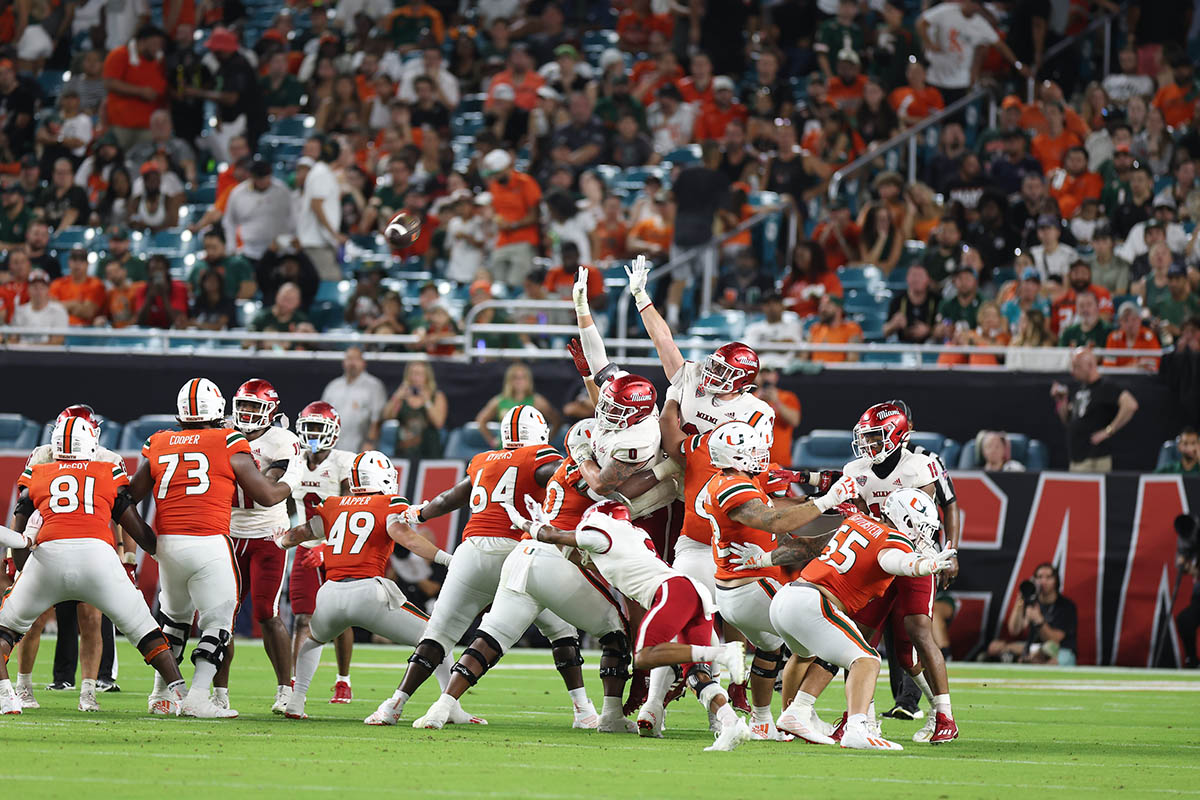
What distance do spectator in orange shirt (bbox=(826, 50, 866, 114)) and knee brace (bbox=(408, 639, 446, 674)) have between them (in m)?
12.7

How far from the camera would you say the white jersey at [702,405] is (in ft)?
35.0

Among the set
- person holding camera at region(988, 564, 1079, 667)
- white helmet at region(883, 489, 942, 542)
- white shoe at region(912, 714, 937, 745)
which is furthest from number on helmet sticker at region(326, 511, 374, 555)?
person holding camera at region(988, 564, 1079, 667)

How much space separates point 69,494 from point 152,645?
95 centimetres

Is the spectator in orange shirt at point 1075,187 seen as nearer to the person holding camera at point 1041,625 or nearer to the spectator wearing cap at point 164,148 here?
the person holding camera at point 1041,625

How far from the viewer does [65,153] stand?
74.0 ft

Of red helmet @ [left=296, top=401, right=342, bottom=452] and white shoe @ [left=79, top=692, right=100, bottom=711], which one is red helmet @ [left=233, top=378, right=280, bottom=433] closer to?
red helmet @ [left=296, top=401, right=342, bottom=452]

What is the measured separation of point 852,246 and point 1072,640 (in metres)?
4.97

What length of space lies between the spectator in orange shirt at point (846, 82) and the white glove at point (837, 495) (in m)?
11.9

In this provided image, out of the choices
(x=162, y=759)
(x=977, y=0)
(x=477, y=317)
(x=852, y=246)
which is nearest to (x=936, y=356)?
(x=852, y=246)

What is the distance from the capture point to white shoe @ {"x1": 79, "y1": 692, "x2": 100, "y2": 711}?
10258 mm

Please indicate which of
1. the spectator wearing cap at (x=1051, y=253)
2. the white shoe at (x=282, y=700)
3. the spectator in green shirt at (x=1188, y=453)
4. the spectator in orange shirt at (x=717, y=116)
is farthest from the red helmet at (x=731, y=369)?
the spectator in orange shirt at (x=717, y=116)

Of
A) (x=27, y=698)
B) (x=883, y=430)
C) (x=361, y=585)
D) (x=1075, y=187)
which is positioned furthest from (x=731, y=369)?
(x=1075, y=187)

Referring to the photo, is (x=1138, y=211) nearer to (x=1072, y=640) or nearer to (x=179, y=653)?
(x=1072, y=640)

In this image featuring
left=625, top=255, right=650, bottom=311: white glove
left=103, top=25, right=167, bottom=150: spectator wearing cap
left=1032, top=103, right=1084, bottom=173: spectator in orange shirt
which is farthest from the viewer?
left=103, top=25, right=167, bottom=150: spectator wearing cap
